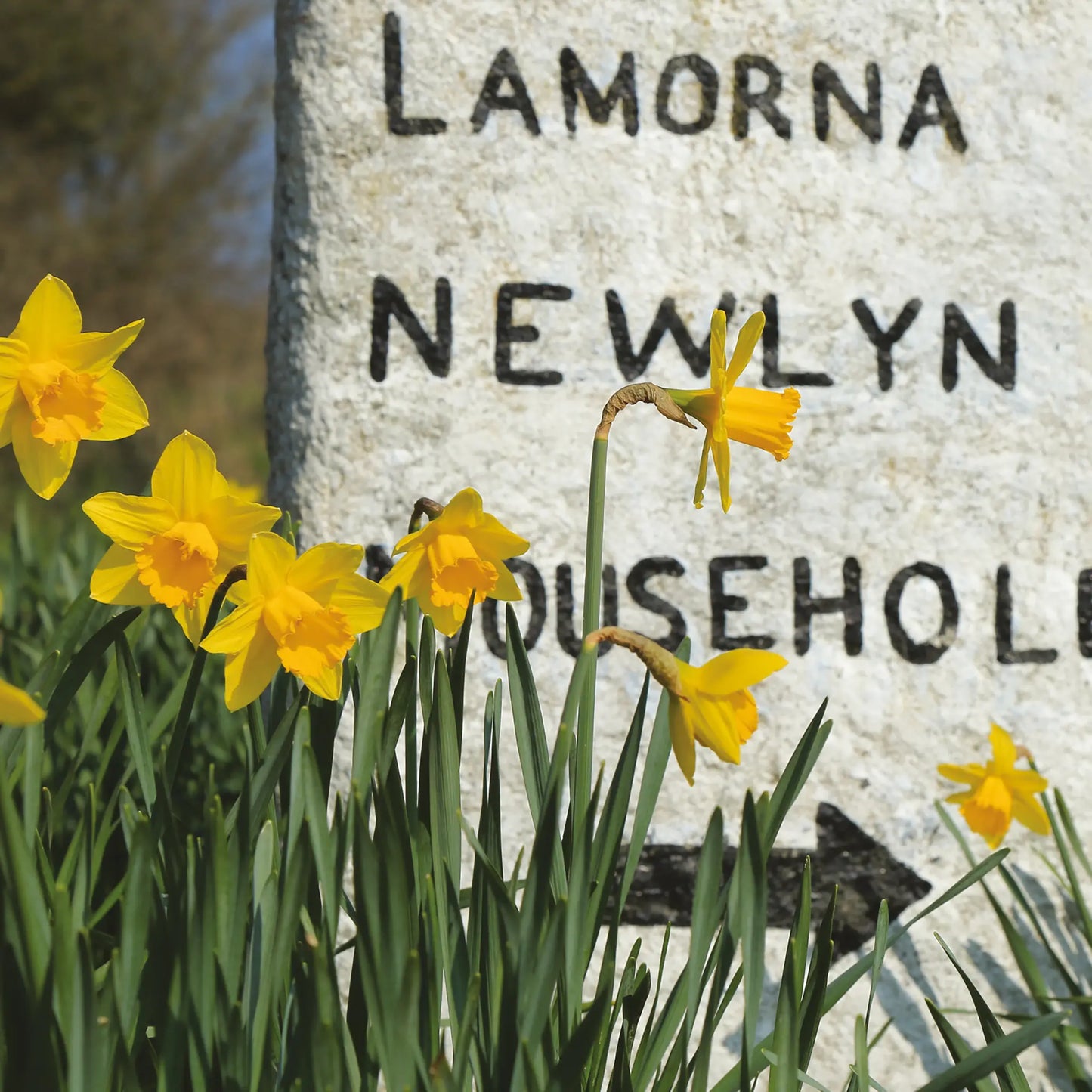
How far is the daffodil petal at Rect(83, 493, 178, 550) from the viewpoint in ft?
2.31

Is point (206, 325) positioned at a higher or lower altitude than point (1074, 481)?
higher

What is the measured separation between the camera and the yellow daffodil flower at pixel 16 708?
20.9 inches

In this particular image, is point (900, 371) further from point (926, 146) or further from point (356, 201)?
point (356, 201)

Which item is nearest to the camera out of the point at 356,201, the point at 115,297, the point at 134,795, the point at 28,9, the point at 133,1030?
the point at 133,1030

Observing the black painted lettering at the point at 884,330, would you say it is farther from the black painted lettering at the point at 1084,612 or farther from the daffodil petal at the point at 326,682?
the daffodil petal at the point at 326,682

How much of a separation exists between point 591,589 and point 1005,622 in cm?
94

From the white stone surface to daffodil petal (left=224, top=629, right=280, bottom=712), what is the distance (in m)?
0.70

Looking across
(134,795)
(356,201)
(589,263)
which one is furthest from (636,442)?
(134,795)

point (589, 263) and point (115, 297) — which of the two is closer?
point (589, 263)

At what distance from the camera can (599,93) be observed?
1428 mm

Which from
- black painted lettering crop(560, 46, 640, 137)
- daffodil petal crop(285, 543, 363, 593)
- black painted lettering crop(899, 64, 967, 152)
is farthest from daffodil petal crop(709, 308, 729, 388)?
black painted lettering crop(899, 64, 967, 152)

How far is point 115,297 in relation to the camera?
21.9 feet

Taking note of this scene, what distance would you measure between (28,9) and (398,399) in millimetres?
6069

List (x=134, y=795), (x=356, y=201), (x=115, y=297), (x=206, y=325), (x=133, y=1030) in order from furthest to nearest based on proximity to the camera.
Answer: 1. (x=206, y=325)
2. (x=115, y=297)
3. (x=134, y=795)
4. (x=356, y=201)
5. (x=133, y=1030)
